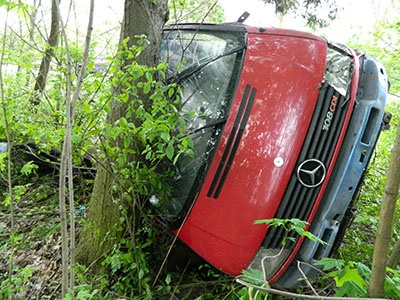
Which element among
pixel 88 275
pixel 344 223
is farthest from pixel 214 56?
pixel 88 275

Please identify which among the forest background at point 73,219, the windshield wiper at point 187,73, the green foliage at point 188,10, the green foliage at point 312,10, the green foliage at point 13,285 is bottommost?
the green foliage at point 13,285

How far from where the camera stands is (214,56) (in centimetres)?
369

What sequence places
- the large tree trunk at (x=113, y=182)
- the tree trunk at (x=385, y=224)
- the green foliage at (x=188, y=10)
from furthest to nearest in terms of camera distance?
the green foliage at (x=188, y=10)
the large tree trunk at (x=113, y=182)
the tree trunk at (x=385, y=224)

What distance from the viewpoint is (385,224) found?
162cm

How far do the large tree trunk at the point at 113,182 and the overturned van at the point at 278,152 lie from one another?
56 centimetres

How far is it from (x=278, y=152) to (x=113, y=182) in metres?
1.50

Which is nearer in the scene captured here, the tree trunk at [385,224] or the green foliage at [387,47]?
the tree trunk at [385,224]

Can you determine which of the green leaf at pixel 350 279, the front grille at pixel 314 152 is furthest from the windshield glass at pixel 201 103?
the green leaf at pixel 350 279

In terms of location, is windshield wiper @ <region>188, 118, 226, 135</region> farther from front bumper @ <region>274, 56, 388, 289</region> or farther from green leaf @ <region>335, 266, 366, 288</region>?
green leaf @ <region>335, 266, 366, 288</region>

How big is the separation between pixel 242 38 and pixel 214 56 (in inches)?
12.1

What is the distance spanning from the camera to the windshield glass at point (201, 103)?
338 cm

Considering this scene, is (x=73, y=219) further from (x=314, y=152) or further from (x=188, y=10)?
(x=188, y=10)

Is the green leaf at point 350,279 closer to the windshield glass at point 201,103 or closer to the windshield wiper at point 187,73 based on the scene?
the windshield glass at point 201,103

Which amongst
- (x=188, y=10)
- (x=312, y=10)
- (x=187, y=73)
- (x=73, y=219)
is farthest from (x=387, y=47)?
(x=73, y=219)
